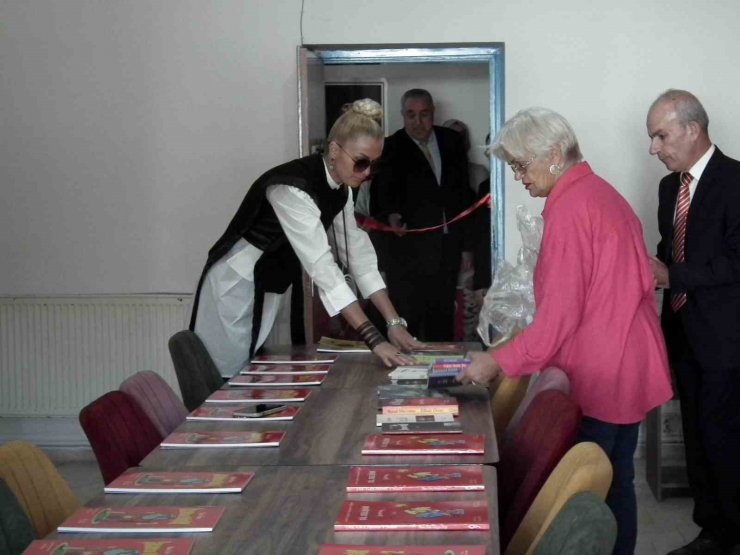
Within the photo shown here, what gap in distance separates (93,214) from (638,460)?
2838 mm

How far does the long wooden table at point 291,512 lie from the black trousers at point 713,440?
1.69 meters

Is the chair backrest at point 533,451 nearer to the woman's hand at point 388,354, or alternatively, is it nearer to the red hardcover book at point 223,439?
the red hardcover book at point 223,439

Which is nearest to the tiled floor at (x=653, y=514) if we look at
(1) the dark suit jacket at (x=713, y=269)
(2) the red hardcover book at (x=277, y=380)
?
(1) the dark suit jacket at (x=713, y=269)

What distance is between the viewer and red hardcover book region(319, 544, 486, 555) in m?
1.65

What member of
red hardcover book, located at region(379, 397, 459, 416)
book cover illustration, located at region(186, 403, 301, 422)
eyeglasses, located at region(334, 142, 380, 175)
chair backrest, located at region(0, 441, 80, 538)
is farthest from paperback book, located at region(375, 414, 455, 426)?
eyeglasses, located at region(334, 142, 380, 175)

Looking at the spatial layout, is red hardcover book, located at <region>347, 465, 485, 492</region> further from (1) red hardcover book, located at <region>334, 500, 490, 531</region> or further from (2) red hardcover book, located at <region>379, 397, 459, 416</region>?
(2) red hardcover book, located at <region>379, 397, 459, 416</region>

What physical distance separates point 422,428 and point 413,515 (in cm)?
66

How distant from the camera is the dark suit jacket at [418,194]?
5.21 m

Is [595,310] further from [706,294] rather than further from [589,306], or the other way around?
[706,294]

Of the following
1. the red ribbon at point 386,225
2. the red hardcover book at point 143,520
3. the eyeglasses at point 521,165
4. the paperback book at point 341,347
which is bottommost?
the red hardcover book at point 143,520

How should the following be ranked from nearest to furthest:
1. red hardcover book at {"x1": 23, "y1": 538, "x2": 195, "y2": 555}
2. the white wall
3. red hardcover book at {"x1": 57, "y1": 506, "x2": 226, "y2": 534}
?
red hardcover book at {"x1": 23, "y1": 538, "x2": 195, "y2": 555}
red hardcover book at {"x1": 57, "y1": 506, "x2": 226, "y2": 534}
the white wall

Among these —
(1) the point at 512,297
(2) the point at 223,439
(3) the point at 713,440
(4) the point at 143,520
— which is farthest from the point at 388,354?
(4) the point at 143,520

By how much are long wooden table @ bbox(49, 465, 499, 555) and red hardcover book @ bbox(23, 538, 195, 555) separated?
0.03 metres

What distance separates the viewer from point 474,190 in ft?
17.0
